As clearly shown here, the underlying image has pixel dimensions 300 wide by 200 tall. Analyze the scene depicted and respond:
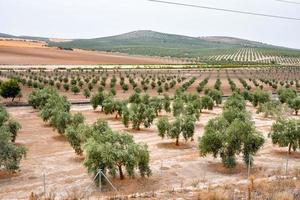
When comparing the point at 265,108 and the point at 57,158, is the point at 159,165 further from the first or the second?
the point at 265,108

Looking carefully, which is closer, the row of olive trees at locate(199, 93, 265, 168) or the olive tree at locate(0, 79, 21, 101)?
the row of olive trees at locate(199, 93, 265, 168)

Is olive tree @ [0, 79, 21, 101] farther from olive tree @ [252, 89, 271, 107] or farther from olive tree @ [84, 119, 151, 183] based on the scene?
olive tree @ [84, 119, 151, 183]

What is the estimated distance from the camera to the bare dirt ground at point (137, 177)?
31844 mm

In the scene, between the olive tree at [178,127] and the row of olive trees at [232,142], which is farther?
the olive tree at [178,127]

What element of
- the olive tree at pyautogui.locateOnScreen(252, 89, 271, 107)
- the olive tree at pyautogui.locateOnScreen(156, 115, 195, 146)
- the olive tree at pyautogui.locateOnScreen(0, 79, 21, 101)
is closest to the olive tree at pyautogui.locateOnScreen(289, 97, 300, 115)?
the olive tree at pyautogui.locateOnScreen(252, 89, 271, 107)

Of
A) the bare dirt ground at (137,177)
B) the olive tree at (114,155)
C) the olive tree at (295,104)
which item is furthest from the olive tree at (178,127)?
the olive tree at (295,104)

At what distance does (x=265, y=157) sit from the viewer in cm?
4222

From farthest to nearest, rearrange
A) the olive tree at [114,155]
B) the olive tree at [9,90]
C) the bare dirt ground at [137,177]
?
1. the olive tree at [9,90]
2. the bare dirt ground at [137,177]
3. the olive tree at [114,155]

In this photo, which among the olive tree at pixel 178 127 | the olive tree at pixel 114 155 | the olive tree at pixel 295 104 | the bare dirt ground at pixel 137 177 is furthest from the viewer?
the olive tree at pixel 295 104

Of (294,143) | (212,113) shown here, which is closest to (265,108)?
(212,113)

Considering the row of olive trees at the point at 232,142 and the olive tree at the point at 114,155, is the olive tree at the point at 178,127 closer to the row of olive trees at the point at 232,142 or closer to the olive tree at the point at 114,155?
the row of olive trees at the point at 232,142

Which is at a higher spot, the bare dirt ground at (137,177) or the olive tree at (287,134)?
the olive tree at (287,134)

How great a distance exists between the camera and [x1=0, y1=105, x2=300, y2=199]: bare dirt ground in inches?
1254

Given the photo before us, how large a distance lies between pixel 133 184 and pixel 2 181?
10302mm
